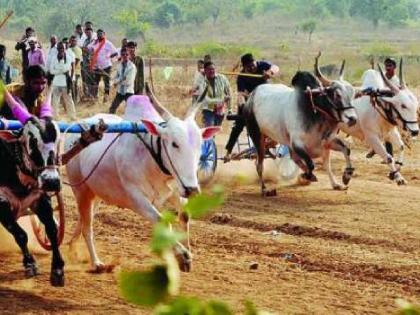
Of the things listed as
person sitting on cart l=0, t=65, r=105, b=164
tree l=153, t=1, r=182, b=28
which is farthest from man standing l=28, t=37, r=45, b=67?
tree l=153, t=1, r=182, b=28

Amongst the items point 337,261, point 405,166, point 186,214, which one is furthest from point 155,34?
point 186,214

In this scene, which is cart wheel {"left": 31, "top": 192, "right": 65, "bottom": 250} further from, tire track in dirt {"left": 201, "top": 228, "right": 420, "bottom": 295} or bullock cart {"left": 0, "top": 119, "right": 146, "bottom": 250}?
tire track in dirt {"left": 201, "top": 228, "right": 420, "bottom": 295}

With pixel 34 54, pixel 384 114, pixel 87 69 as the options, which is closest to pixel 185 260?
pixel 384 114

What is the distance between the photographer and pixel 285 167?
13414mm

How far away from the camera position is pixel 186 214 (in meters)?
1.37

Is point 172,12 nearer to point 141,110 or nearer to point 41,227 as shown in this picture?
point 41,227

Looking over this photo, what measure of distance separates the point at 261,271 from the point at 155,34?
63079 millimetres

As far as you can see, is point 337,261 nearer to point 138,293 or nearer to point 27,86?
point 27,86

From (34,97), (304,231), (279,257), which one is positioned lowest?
(304,231)

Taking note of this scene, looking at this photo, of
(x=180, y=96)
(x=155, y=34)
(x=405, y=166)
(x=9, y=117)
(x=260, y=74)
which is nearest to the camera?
(x=9, y=117)

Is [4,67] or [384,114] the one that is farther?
[4,67]

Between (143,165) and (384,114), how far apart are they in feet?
21.4

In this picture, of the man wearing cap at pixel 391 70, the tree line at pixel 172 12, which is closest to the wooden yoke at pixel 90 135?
the man wearing cap at pixel 391 70

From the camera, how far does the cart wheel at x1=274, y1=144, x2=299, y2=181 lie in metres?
13.3
